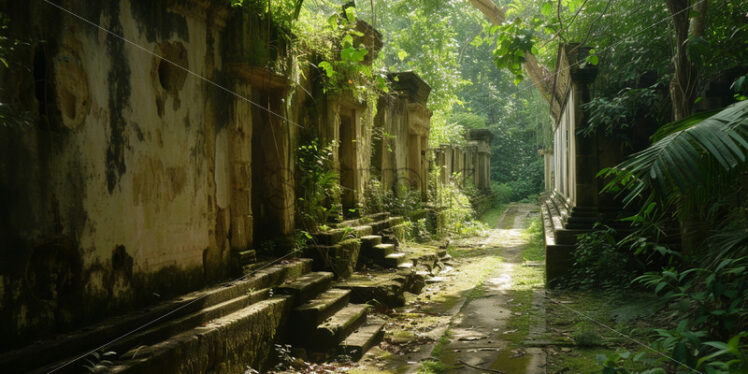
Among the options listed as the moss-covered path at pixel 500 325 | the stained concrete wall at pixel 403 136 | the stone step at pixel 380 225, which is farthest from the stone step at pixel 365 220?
the moss-covered path at pixel 500 325

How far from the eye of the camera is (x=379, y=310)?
20.8ft

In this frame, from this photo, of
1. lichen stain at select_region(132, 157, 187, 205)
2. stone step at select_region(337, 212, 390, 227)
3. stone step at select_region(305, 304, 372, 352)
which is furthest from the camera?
stone step at select_region(337, 212, 390, 227)

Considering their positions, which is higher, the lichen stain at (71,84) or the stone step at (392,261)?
the lichen stain at (71,84)

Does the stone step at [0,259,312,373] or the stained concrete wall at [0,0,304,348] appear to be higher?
the stained concrete wall at [0,0,304,348]

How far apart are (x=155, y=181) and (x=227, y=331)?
1292 mm

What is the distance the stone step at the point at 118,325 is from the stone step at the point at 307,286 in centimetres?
16

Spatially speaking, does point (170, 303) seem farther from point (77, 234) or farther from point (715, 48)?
point (715, 48)

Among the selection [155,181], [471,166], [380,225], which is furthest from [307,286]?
[471,166]

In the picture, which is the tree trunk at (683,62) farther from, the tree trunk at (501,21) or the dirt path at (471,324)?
the tree trunk at (501,21)

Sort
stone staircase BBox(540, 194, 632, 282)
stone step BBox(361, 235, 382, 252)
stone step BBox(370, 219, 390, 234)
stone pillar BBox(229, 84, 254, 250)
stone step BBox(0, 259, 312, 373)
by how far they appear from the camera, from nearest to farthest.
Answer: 1. stone step BBox(0, 259, 312, 373)
2. stone pillar BBox(229, 84, 254, 250)
3. stone staircase BBox(540, 194, 632, 282)
4. stone step BBox(361, 235, 382, 252)
5. stone step BBox(370, 219, 390, 234)

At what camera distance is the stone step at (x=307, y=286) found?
5117 millimetres

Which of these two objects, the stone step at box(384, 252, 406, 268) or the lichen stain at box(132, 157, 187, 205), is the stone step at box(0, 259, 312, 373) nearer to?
the lichen stain at box(132, 157, 187, 205)

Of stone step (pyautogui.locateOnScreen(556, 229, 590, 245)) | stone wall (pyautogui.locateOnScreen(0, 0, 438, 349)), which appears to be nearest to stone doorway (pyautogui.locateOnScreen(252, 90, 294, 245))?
stone wall (pyautogui.locateOnScreen(0, 0, 438, 349))

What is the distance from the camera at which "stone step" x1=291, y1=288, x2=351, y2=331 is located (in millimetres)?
4957
